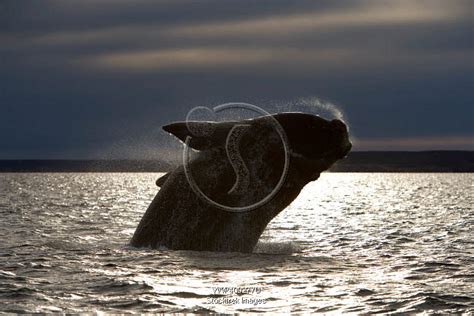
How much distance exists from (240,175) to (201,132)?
113 centimetres

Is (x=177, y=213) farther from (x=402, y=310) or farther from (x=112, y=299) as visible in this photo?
(x=402, y=310)

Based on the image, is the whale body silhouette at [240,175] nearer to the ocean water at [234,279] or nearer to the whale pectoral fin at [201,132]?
the whale pectoral fin at [201,132]

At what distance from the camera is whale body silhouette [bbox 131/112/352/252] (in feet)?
51.7

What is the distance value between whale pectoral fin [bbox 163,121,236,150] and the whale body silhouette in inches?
0.7

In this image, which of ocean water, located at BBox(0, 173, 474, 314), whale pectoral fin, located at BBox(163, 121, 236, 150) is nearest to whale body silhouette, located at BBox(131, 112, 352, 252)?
whale pectoral fin, located at BBox(163, 121, 236, 150)

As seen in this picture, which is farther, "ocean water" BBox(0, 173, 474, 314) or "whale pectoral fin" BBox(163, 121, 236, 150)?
"whale pectoral fin" BBox(163, 121, 236, 150)

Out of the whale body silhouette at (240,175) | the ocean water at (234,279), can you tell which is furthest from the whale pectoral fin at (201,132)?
the ocean water at (234,279)

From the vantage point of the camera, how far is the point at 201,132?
50.8 feet

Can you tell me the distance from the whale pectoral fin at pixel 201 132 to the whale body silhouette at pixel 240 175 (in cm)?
2

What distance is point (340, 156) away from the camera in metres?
15.8

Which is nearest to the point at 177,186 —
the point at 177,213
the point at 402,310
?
the point at 177,213

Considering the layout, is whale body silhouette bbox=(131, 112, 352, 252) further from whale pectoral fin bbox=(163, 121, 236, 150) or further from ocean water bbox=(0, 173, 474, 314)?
ocean water bbox=(0, 173, 474, 314)

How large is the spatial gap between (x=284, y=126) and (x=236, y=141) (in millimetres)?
937

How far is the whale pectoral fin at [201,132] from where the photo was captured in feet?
49.8
